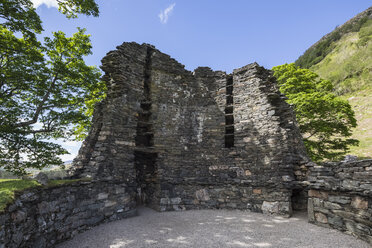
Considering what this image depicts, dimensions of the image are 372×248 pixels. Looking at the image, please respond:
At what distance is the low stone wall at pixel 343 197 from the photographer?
4517 mm

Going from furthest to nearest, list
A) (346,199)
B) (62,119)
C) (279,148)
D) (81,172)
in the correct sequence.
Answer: (62,119)
(279,148)
(81,172)
(346,199)

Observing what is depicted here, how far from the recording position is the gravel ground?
178 inches

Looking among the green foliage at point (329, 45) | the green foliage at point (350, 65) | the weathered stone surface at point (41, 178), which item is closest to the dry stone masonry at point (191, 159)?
the weathered stone surface at point (41, 178)

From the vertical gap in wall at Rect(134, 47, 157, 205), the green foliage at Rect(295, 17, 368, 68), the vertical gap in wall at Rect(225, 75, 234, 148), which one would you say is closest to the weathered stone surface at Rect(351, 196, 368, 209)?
the vertical gap in wall at Rect(225, 75, 234, 148)

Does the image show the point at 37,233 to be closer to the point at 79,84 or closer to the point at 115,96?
the point at 115,96

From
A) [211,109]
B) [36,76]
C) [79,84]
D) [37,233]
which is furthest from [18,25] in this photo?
[211,109]

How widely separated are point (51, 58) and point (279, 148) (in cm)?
1093

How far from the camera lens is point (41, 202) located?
436 centimetres

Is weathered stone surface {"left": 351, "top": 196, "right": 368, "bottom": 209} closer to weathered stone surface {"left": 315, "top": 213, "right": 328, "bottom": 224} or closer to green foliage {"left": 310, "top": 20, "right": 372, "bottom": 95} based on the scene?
weathered stone surface {"left": 315, "top": 213, "right": 328, "bottom": 224}

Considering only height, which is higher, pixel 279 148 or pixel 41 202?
pixel 279 148

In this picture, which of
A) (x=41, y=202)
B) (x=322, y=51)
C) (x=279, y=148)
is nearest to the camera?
(x=41, y=202)

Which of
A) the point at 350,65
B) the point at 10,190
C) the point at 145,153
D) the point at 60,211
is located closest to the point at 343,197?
the point at 145,153

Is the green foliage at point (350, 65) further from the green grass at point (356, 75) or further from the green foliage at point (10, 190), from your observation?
the green foliage at point (10, 190)

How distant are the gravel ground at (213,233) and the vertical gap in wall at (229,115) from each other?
3.58 metres
